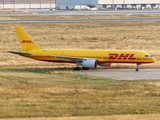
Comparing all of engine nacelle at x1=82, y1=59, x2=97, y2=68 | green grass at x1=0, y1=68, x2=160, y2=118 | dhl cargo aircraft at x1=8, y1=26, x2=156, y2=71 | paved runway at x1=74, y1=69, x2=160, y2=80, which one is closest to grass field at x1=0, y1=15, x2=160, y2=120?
green grass at x1=0, y1=68, x2=160, y2=118

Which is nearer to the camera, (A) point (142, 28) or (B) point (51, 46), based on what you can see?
(B) point (51, 46)

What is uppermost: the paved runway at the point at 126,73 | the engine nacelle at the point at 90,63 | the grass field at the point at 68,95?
the grass field at the point at 68,95

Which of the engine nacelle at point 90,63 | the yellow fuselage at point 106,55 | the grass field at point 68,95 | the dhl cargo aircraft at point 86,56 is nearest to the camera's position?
the grass field at point 68,95

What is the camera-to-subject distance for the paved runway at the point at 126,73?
44.2 metres

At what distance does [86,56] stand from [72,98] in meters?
22.5

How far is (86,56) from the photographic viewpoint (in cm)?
5125

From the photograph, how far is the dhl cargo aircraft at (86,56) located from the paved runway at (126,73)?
109cm

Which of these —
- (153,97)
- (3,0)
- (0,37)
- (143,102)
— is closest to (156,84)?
(153,97)

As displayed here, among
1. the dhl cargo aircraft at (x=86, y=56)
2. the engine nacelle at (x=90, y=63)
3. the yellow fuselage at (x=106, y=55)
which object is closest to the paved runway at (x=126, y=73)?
the engine nacelle at (x=90, y=63)

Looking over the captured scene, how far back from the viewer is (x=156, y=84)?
37.0 metres

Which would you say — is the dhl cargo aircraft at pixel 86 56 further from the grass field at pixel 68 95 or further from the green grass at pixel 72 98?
the green grass at pixel 72 98

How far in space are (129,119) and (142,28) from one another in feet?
257

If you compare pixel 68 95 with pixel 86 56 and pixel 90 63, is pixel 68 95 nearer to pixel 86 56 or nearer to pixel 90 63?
pixel 90 63

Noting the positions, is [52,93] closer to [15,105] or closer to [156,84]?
[15,105]
